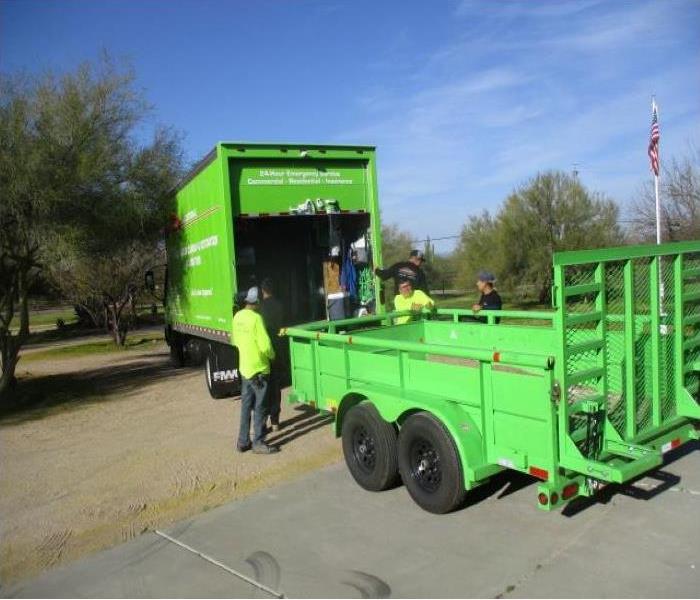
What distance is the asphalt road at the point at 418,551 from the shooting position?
141 inches

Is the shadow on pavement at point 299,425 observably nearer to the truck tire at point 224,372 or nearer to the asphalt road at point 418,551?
the truck tire at point 224,372

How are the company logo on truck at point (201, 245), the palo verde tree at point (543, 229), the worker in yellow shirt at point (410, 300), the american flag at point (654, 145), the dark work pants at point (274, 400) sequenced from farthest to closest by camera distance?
the palo verde tree at point (543, 229), the american flag at point (654, 145), the company logo on truck at point (201, 245), the worker in yellow shirt at point (410, 300), the dark work pants at point (274, 400)

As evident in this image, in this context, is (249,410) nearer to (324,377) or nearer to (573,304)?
(324,377)

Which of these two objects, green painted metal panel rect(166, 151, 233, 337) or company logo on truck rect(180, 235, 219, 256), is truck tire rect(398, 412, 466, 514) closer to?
green painted metal panel rect(166, 151, 233, 337)

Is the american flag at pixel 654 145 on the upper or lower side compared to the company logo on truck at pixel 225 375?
upper

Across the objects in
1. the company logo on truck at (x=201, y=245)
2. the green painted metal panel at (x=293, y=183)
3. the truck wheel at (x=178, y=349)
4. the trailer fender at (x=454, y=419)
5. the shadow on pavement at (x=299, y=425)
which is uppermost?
the green painted metal panel at (x=293, y=183)

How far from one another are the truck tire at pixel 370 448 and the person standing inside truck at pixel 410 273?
11.5ft

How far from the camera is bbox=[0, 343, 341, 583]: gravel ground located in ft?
15.7

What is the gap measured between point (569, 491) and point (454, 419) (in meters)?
0.85

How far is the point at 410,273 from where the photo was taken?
8.66 metres

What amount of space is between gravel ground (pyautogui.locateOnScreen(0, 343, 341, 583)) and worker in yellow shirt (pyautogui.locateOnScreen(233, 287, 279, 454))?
0.79ft

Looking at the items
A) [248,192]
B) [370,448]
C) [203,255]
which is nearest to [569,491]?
[370,448]

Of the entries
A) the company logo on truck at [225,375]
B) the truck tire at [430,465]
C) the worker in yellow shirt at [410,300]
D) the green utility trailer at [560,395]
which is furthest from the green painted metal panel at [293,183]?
the truck tire at [430,465]

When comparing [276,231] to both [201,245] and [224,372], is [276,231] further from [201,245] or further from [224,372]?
[224,372]
